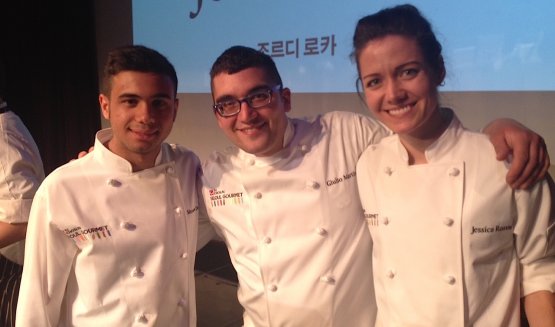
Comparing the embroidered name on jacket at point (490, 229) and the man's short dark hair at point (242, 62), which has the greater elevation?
the man's short dark hair at point (242, 62)

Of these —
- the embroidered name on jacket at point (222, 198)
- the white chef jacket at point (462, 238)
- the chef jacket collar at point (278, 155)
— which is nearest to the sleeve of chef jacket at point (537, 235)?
the white chef jacket at point (462, 238)

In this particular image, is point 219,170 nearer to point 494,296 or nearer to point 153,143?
point 153,143

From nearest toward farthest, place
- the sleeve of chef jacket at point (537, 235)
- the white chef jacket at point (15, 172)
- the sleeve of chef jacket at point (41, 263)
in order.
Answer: the sleeve of chef jacket at point (537, 235) < the sleeve of chef jacket at point (41, 263) < the white chef jacket at point (15, 172)

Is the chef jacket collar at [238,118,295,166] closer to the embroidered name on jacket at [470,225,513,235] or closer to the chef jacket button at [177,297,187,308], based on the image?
the chef jacket button at [177,297,187,308]

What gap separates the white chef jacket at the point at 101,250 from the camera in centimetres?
129

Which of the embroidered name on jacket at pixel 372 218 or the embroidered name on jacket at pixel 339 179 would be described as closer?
the embroidered name on jacket at pixel 372 218

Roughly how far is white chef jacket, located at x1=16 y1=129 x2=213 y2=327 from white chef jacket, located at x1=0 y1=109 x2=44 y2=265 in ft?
1.02

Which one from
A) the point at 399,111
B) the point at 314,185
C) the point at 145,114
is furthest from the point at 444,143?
the point at 145,114

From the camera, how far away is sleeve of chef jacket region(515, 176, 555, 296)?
1048 mm

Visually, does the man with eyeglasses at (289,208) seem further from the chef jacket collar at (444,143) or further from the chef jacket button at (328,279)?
the chef jacket collar at (444,143)

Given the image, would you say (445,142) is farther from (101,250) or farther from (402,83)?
(101,250)

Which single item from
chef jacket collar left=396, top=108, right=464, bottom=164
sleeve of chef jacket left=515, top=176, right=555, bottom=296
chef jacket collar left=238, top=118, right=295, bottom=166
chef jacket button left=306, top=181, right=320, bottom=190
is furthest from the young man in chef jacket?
sleeve of chef jacket left=515, top=176, right=555, bottom=296

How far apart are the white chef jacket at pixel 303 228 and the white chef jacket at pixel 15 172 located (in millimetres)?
640

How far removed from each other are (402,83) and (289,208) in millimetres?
476
